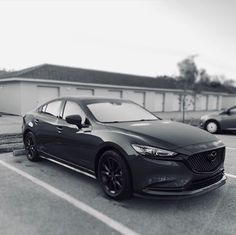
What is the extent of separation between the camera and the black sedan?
3.29m

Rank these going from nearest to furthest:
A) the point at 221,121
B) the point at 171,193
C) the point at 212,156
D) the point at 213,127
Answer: the point at 171,193, the point at 212,156, the point at 221,121, the point at 213,127

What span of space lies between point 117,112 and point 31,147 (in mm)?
2492

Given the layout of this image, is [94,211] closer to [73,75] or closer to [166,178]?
[166,178]

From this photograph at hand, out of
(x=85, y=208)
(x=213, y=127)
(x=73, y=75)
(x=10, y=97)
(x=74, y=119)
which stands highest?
(x=73, y=75)

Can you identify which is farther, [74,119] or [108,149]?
[74,119]

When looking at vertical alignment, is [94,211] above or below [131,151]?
below

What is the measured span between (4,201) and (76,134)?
152cm

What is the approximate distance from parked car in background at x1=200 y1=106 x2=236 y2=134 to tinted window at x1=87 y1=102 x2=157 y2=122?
24.5ft

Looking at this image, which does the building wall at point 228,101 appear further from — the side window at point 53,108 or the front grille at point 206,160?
the front grille at point 206,160

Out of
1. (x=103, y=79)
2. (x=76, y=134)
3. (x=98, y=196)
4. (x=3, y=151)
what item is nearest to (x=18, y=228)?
(x=98, y=196)

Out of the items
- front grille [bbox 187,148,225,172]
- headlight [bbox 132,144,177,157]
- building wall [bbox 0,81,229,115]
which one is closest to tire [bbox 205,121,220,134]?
building wall [bbox 0,81,229,115]

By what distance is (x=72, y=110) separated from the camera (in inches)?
189

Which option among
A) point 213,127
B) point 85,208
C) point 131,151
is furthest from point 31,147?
point 213,127

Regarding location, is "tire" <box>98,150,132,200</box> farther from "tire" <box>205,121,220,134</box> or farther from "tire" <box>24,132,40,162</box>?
"tire" <box>205,121,220,134</box>
